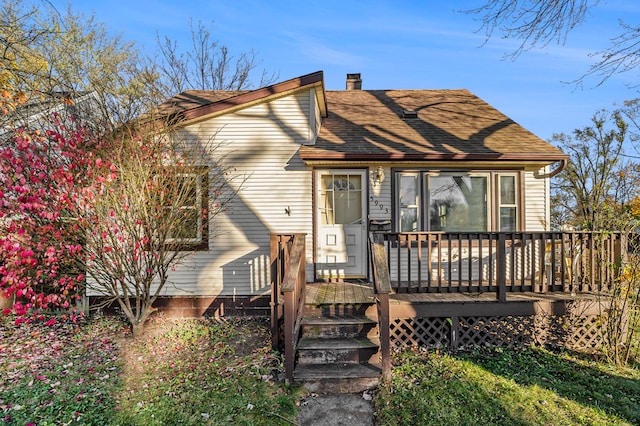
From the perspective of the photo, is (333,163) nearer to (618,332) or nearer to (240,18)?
(618,332)

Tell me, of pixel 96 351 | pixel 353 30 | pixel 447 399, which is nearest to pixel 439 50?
pixel 353 30

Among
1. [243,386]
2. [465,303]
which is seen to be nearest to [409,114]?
[465,303]

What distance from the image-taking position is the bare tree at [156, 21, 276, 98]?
20.9m

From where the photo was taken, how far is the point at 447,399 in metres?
3.82

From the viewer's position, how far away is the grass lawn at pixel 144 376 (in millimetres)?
3631

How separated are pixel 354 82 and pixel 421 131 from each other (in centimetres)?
443

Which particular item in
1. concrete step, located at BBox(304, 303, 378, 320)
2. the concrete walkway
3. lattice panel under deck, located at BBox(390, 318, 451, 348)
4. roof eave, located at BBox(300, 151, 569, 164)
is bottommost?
the concrete walkway

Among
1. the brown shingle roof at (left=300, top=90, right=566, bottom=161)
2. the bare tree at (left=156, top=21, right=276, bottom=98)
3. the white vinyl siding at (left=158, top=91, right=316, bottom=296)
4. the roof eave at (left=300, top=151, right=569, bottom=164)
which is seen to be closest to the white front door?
the white vinyl siding at (left=158, top=91, right=316, bottom=296)

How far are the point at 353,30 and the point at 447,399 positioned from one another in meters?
11.4

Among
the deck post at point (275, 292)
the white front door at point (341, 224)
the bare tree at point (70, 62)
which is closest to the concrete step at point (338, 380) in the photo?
the deck post at point (275, 292)

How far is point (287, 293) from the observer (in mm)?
4238

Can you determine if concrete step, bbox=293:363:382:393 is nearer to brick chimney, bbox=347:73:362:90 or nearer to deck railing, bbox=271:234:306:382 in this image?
deck railing, bbox=271:234:306:382

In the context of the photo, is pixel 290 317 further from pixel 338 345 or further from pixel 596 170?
pixel 596 170

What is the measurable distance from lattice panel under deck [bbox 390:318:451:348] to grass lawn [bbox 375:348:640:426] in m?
0.28
